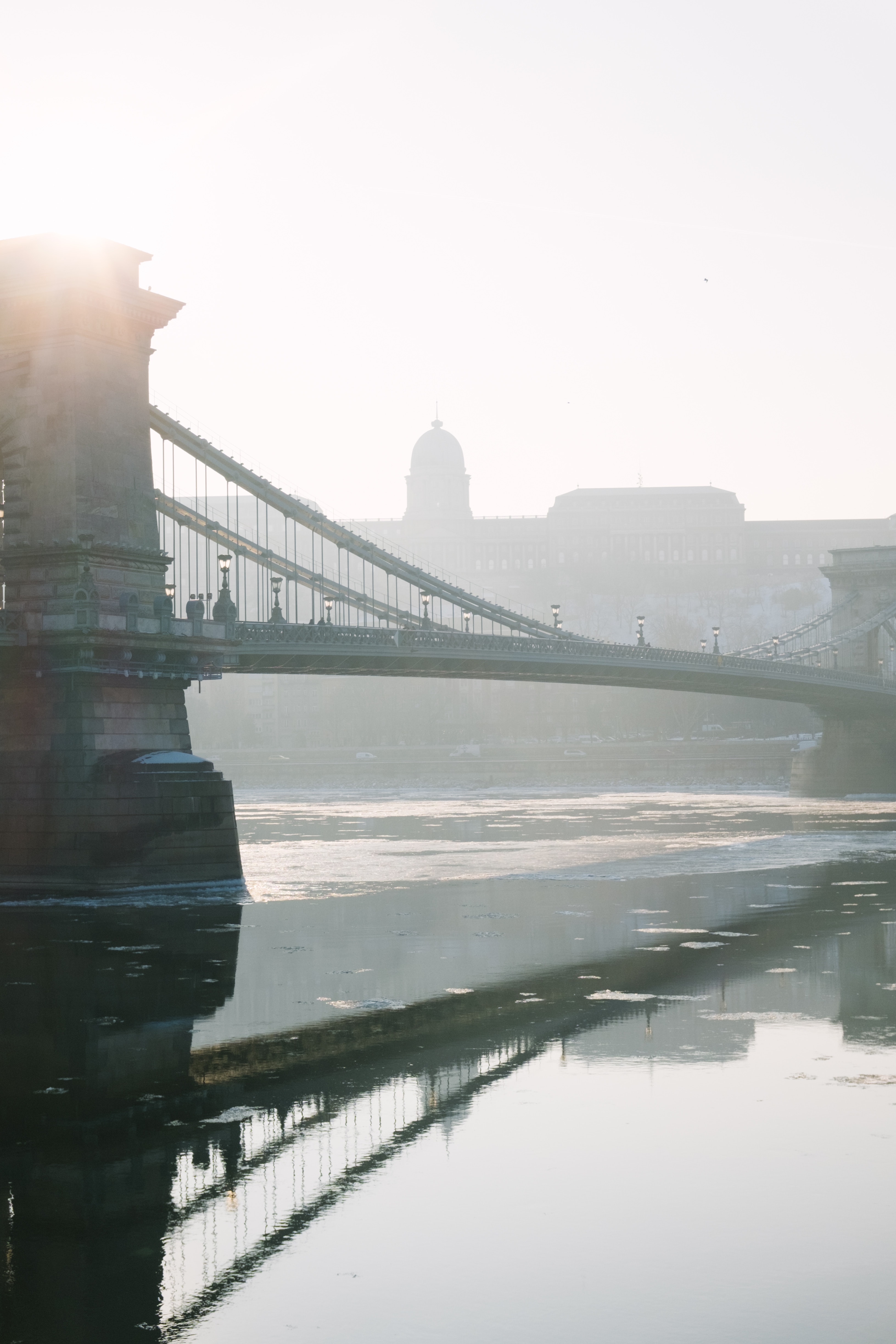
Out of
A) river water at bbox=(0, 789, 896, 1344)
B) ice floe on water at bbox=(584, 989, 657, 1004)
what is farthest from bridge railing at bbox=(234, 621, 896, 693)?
ice floe on water at bbox=(584, 989, 657, 1004)

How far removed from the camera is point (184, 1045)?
15.2 m

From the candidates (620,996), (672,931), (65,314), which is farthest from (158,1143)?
(65,314)

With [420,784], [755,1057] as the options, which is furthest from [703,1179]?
[420,784]

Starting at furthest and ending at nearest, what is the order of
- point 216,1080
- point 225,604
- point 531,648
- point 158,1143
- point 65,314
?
point 531,648 → point 225,604 → point 65,314 → point 216,1080 → point 158,1143

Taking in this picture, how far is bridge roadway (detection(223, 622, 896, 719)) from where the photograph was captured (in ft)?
136

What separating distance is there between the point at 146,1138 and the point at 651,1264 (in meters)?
4.37

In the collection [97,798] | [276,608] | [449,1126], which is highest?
[276,608]

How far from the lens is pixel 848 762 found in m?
77.8

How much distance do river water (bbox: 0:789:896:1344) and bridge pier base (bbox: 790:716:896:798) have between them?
169 feet

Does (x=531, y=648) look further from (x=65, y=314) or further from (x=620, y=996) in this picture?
(x=620, y=996)

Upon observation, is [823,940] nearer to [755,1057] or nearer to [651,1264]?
[755,1057]

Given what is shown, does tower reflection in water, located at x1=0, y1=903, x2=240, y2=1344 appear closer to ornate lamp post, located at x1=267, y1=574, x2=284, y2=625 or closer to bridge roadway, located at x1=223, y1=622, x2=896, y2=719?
bridge roadway, located at x1=223, y1=622, x2=896, y2=719

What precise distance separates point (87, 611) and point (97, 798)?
3503mm

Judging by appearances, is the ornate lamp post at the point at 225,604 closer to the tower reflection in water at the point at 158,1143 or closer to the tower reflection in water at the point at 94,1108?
the tower reflection in water at the point at 94,1108
